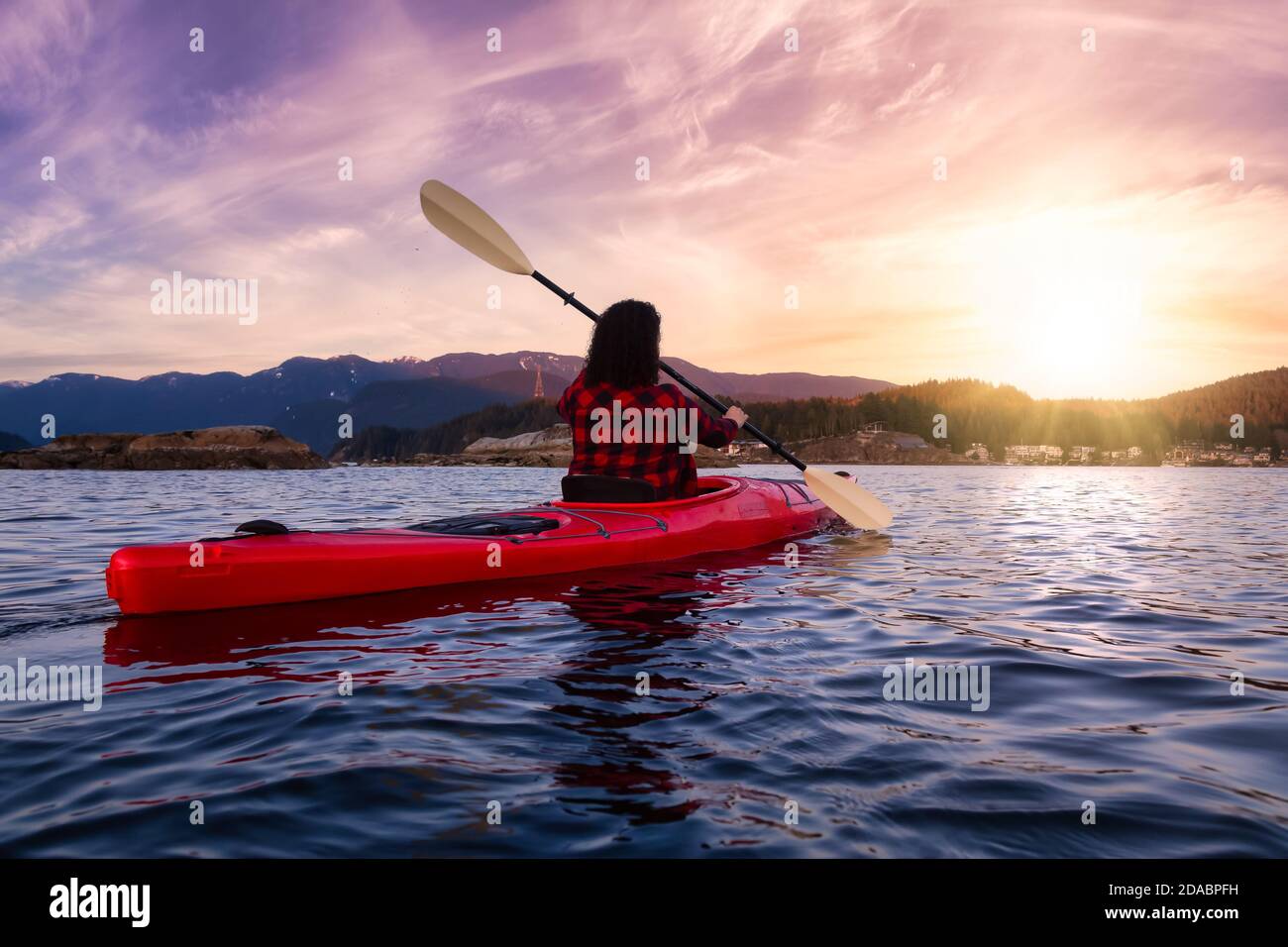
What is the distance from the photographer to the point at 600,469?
8180mm

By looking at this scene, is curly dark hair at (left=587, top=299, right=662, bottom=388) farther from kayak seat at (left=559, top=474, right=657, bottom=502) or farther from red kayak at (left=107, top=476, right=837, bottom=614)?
red kayak at (left=107, top=476, right=837, bottom=614)

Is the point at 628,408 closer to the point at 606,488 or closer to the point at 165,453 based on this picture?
the point at 606,488

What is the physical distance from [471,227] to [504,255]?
1.62 ft

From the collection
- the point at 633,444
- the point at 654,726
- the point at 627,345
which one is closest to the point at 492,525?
the point at 633,444

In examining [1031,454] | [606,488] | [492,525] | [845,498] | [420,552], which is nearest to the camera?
[420,552]

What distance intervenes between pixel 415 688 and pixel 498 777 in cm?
131

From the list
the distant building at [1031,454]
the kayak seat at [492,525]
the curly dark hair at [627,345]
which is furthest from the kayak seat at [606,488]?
the distant building at [1031,454]

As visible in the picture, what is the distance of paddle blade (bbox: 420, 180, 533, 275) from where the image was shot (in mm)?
8961

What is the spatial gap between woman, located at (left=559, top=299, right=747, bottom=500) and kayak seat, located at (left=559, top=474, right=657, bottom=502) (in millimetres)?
104

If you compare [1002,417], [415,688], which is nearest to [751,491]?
[415,688]

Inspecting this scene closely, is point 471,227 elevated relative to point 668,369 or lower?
elevated

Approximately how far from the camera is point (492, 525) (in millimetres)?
7543

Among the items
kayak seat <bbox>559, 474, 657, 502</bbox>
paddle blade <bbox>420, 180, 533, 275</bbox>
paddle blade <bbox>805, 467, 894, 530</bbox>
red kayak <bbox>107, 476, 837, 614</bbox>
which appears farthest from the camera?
paddle blade <bbox>805, 467, 894, 530</bbox>

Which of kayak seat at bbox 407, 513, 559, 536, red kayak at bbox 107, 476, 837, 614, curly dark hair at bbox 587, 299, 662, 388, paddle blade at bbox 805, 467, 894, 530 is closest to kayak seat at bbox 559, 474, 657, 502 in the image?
red kayak at bbox 107, 476, 837, 614
